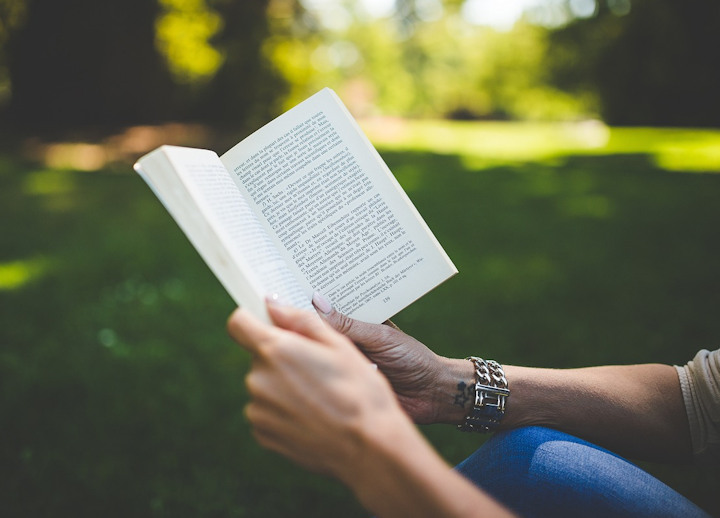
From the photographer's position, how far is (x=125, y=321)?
336 cm

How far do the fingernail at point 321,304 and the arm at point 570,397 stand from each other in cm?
8

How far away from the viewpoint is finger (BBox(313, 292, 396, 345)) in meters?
1.15

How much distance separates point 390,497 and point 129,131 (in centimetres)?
1178

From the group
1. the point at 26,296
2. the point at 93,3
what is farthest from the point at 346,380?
the point at 93,3

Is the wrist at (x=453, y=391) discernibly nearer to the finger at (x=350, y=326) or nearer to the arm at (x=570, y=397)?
the arm at (x=570, y=397)

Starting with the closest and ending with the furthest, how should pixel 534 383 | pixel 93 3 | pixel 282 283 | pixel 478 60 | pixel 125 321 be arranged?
pixel 282 283, pixel 534 383, pixel 125 321, pixel 93 3, pixel 478 60

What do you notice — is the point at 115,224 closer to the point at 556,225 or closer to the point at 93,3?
the point at 556,225

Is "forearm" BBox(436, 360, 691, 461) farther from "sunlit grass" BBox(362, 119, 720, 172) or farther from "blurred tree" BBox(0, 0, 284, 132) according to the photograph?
"blurred tree" BBox(0, 0, 284, 132)

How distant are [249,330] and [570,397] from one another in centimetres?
85

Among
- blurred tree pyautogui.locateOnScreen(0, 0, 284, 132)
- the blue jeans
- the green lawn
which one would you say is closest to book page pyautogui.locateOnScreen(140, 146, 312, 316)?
the blue jeans

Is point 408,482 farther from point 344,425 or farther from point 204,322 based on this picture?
point 204,322

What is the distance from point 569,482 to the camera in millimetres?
1045

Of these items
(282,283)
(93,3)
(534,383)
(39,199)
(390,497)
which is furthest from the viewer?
(93,3)

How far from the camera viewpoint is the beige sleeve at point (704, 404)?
1.17 meters
